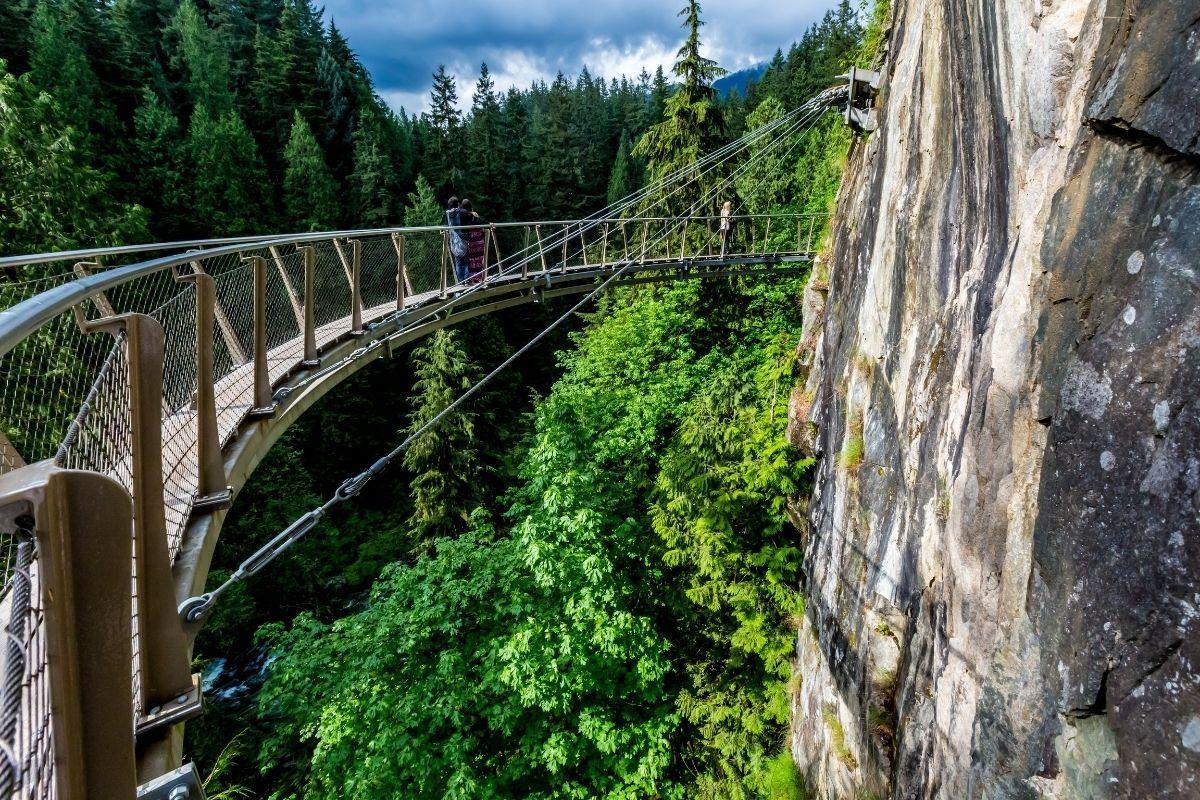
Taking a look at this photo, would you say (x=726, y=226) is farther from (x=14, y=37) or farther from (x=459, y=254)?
(x=14, y=37)

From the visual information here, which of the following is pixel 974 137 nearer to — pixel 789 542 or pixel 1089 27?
pixel 1089 27

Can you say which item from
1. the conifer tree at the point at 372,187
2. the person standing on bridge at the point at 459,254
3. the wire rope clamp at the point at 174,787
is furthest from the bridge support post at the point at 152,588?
the conifer tree at the point at 372,187

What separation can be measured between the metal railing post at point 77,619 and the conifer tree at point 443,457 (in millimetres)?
15041

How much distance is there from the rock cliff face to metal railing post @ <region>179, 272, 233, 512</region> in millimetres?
3926

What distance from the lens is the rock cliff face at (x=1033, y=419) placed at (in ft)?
7.95

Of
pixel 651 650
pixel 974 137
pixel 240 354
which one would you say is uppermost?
pixel 974 137

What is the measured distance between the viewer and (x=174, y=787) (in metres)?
1.27

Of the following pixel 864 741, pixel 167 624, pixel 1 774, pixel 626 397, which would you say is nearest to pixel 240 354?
pixel 167 624

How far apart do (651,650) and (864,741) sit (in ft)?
14.4

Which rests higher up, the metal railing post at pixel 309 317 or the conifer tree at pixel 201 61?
the conifer tree at pixel 201 61

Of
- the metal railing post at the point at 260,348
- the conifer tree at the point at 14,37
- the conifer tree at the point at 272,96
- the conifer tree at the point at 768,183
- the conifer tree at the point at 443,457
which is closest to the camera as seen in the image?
the metal railing post at the point at 260,348

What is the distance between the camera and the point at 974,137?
416 centimetres

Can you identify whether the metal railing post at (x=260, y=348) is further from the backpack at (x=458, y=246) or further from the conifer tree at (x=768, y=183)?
the conifer tree at (x=768, y=183)

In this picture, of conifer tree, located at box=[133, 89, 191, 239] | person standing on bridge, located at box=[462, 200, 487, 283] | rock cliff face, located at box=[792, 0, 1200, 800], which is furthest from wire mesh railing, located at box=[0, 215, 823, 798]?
conifer tree, located at box=[133, 89, 191, 239]
